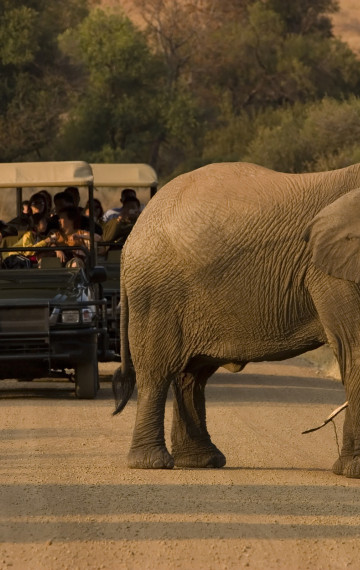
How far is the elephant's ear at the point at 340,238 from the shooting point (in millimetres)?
9242

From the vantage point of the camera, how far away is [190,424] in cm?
1036

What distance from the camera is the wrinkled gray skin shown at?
932 centimetres

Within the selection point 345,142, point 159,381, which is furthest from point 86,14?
point 159,381

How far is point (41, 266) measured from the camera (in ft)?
51.2

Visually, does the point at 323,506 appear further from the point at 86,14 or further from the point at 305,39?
the point at 86,14

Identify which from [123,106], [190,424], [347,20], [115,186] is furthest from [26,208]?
[347,20]

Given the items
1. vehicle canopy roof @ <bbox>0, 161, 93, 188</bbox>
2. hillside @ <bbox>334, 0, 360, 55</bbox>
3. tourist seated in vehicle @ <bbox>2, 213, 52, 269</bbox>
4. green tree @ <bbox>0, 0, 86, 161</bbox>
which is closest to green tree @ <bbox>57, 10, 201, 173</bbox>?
green tree @ <bbox>0, 0, 86, 161</bbox>

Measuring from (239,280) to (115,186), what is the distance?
30.0 ft

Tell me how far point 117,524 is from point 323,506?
46.0 inches

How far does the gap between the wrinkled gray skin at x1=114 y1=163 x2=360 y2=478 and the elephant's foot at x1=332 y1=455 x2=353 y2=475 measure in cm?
1

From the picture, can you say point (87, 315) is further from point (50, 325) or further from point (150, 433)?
point (150, 433)

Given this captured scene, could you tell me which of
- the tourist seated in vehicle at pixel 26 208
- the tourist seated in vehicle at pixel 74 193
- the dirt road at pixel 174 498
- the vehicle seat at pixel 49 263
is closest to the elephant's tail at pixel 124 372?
the dirt road at pixel 174 498

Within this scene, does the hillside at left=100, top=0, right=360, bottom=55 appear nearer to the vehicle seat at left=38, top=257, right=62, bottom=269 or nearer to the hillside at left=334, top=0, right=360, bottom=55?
the hillside at left=334, top=0, right=360, bottom=55

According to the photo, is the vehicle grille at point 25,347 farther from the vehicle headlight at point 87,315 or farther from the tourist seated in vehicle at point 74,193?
the tourist seated in vehicle at point 74,193
